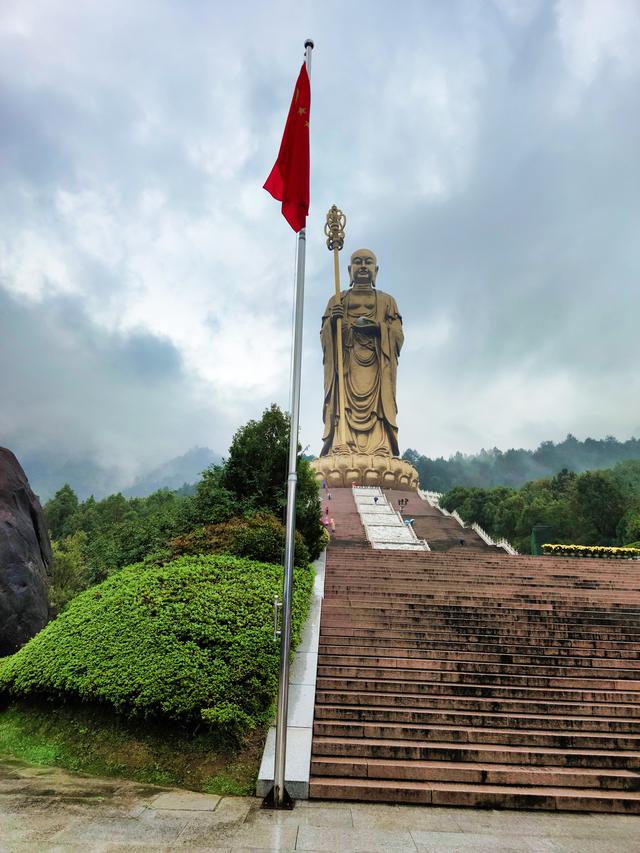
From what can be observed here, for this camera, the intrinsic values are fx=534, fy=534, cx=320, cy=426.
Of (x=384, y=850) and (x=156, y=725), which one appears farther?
(x=156, y=725)

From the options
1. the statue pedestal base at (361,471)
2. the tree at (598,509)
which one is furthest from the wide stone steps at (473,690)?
the statue pedestal base at (361,471)

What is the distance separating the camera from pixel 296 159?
505cm

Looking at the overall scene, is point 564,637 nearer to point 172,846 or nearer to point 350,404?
point 172,846

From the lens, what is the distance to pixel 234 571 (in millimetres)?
7027

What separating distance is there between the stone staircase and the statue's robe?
2023 centimetres

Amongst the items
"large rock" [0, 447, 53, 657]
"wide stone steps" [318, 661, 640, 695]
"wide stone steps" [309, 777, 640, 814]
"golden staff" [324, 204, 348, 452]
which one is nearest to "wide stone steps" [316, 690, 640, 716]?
"wide stone steps" [318, 661, 640, 695]

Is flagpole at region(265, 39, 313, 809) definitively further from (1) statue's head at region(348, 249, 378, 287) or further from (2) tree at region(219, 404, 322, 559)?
(1) statue's head at region(348, 249, 378, 287)

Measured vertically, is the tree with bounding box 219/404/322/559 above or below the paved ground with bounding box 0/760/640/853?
above

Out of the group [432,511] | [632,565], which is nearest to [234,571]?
[632,565]

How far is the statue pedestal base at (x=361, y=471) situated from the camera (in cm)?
2834

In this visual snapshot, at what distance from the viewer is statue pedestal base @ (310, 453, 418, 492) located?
28344 millimetres

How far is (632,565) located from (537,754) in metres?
8.32

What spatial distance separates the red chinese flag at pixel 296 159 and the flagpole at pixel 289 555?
166 millimetres

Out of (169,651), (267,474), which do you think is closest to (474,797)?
(169,651)
